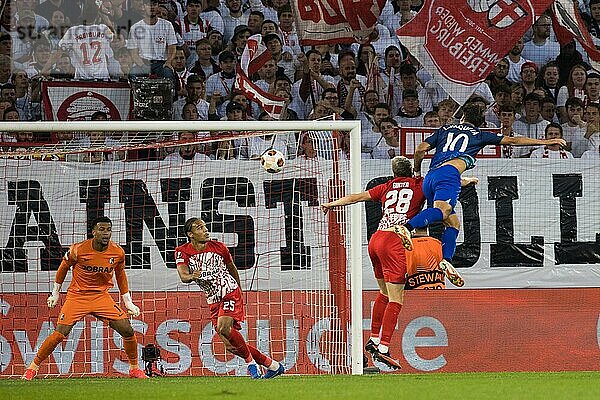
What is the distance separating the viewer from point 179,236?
11344 millimetres

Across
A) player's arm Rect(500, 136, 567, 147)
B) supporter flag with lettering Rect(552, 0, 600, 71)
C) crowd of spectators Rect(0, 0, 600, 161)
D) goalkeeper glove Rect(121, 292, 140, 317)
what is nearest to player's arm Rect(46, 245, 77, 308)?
goalkeeper glove Rect(121, 292, 140, 317)

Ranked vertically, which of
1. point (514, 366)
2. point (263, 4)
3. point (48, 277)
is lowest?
point (514, 366)

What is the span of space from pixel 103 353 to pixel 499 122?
4.74 m

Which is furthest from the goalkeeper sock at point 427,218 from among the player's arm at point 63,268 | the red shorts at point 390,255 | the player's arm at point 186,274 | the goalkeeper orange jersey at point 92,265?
the player's arm at point 63,268

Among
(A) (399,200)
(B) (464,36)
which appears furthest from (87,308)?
(B) (464,36)

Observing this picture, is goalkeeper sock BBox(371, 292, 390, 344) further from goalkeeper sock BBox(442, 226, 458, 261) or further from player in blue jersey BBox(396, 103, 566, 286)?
goalkeeper sock BBox(442, 226, 458, 261)

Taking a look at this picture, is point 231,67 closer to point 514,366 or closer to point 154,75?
point 154,75

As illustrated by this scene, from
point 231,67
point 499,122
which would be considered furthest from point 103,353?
point 499,122

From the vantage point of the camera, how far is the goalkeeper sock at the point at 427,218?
9.77 metres

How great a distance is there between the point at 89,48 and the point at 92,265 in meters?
2.86

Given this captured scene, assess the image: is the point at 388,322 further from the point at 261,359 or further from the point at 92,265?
the point at 92,265

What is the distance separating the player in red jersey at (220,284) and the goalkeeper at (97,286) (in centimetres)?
71

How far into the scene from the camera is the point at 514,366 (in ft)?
38.0

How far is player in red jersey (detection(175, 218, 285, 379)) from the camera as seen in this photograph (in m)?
→ 9.73
